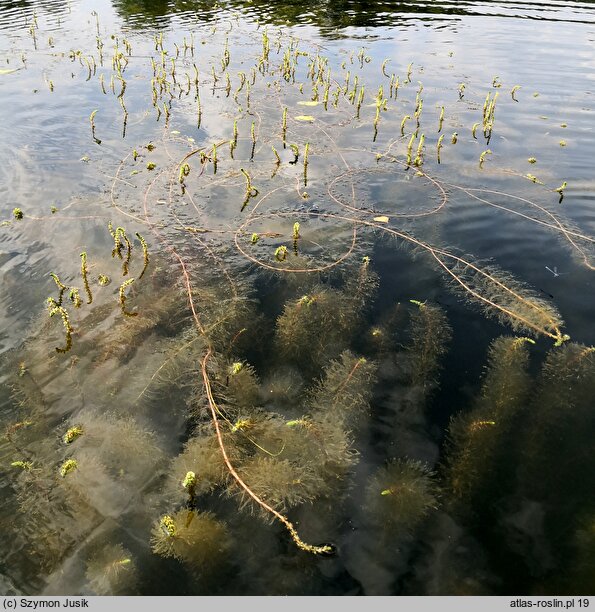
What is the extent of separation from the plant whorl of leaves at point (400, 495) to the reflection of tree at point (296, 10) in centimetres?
1336

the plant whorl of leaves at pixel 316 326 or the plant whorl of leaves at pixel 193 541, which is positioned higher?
the plant whorl of leaves at pixel 316 326

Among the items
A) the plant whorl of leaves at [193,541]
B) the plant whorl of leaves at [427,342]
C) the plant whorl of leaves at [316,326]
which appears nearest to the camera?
the plant whorl of leaves at [193,541]

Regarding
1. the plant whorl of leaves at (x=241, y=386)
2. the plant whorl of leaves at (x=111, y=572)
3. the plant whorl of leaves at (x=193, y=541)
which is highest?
the plant whorl of leaves at (x=241, y=386)

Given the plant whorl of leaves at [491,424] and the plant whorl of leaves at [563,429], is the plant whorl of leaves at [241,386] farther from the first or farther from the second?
the plant whorl of leaves at [563,429]

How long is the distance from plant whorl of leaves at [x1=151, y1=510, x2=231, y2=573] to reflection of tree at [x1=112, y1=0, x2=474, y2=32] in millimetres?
13757

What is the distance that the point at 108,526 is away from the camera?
Result: 2.61 meters

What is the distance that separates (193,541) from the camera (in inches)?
98.5

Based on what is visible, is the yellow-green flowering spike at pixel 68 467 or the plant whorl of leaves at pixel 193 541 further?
the yellow-green flowering spike at pixel 68 467

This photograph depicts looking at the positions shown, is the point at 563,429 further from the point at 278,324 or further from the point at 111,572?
the point at 111,572

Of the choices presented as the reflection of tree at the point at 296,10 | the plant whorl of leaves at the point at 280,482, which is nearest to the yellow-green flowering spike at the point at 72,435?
the plant whorl of leaves at the point at 280,482

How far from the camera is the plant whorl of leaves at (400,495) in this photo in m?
2.62

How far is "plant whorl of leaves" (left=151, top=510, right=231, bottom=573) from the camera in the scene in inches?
97.1

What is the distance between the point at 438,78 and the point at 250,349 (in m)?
8.39

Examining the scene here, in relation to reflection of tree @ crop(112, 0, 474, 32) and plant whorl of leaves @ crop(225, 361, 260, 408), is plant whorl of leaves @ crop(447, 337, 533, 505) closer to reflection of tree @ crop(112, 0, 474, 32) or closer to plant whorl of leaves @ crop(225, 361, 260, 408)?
plant whorl of leaves @ crop(225, 361, 260, 408)
